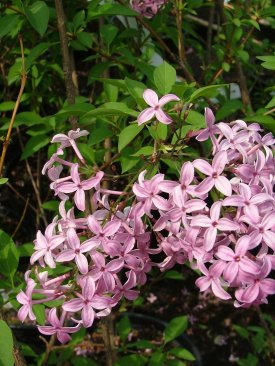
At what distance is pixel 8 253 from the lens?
1.48 metres

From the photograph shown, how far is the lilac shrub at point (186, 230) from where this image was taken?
1.02 m

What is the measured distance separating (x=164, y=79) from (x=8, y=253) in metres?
0.60

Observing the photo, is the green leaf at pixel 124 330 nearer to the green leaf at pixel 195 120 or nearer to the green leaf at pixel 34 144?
the green leaf at pixel 34 144

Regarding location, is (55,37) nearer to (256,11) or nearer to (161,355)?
(256,11)

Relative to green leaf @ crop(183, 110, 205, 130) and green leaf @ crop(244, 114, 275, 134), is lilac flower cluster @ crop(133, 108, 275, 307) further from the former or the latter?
green leaf @ crop(244, 114, 275, 134)

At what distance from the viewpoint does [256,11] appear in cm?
221

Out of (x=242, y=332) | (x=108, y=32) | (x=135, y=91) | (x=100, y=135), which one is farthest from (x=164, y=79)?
(x=242, y=332)

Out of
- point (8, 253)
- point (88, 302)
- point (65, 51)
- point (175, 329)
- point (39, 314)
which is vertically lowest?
point (175, 329)

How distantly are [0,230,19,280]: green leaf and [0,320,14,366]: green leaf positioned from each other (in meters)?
0.31

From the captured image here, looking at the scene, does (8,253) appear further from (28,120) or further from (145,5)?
(145,5)

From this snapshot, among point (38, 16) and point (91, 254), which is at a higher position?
point (38, 16)

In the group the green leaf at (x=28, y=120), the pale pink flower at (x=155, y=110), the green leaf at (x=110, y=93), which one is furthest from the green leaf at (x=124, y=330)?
the pale pink flower at (x=155, y=110)

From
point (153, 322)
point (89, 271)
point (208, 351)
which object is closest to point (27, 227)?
point (153, 322)

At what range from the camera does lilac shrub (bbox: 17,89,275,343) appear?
1.02 m
